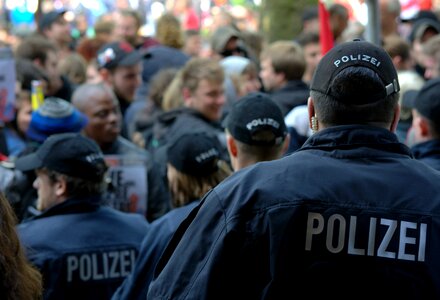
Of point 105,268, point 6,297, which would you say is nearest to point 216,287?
point 6,297

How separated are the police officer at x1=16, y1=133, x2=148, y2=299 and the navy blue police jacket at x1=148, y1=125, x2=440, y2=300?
1.59 metres

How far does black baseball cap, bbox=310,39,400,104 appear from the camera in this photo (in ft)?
9.37

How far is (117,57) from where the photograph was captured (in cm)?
881

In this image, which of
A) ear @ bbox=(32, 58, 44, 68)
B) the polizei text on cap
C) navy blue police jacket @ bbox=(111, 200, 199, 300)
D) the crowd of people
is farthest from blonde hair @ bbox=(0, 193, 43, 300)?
ear @ bbox=(32, 58, 44, 68)

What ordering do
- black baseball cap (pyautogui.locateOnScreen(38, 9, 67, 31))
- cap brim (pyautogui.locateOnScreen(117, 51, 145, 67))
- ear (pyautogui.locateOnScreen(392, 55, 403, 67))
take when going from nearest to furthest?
ear (pyautogui.locateOnScreen(392, 55, 403, 67))
cap brim (pyautogui.locateOnScreen(117, 51, 145, 67))
black baseball cap (pyautogui.locateOnScreen(38, 9, 67, 31))

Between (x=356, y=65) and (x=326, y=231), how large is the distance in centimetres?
54

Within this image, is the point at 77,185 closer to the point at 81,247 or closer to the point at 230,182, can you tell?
the point at 81,247

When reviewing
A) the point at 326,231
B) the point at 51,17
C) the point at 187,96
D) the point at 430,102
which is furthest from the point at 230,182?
the point at 51,17

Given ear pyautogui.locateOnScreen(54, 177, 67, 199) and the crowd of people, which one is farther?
ear pyautogui.locateOnScreen(54, 177, 67, 199)

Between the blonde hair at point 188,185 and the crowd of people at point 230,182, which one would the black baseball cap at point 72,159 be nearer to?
the crowd of people at point 230,182

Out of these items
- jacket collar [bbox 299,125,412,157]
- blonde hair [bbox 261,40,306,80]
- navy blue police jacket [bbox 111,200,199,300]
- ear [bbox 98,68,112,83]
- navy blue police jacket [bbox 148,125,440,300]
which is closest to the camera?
navy blue police jacket [bbox 148,125,440,300]

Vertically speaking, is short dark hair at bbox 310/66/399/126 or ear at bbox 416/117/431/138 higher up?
short dark hair at bbox 310/66/399/126

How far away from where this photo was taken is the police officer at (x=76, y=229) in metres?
4.32

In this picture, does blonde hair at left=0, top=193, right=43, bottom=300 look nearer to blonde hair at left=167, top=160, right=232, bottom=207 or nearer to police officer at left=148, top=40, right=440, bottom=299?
police officer at left=148, top=40, right=440, bottom=299
